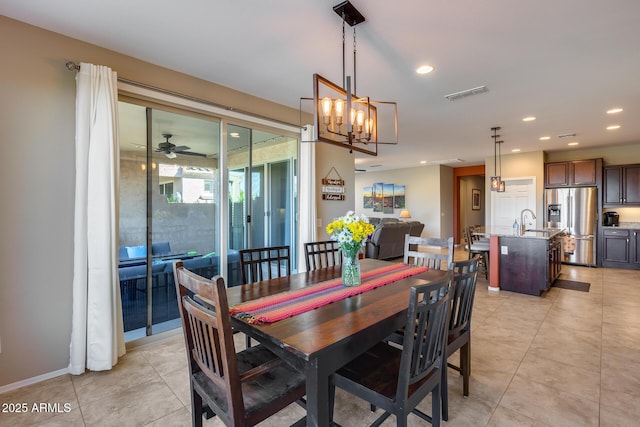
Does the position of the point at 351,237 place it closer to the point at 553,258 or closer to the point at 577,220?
the point at 553,258

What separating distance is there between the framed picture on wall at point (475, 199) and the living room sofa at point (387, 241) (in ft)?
17.6

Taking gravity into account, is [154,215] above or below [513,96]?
below

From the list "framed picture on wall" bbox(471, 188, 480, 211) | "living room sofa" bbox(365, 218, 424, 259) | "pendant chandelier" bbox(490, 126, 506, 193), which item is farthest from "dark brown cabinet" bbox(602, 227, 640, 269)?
"framed picture on wall" bbox(471, 188, 480, 211)

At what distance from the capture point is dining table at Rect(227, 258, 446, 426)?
127cm

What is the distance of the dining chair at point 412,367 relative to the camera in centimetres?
137

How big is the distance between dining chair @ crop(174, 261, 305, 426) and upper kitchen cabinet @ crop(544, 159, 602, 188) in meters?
8.04

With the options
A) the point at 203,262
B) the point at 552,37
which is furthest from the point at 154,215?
the point at 552,37

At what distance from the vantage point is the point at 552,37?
98.3 inches

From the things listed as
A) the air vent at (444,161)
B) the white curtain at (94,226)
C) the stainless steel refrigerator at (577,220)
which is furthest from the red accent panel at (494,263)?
the white curtain at (94,226)

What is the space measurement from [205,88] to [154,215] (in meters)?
1.48

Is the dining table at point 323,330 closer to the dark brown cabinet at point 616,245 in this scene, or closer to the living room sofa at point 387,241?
the living room sofa at point 387,241

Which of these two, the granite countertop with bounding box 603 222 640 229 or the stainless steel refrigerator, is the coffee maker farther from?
the stainless steel refrigerator

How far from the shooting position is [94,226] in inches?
98.3

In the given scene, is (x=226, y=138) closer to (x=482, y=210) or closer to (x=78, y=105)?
(x=78, y=105)
